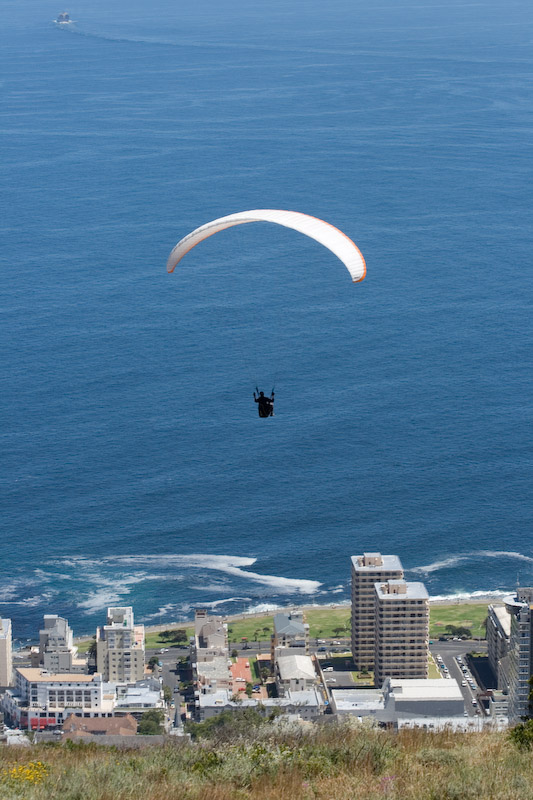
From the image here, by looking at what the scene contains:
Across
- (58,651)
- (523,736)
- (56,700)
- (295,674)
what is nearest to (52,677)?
(56,700)

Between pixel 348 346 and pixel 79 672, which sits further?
pixel 348 346

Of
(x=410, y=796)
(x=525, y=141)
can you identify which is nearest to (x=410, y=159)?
(x=525, y=141)

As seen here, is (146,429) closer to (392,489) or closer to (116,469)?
(116,469)

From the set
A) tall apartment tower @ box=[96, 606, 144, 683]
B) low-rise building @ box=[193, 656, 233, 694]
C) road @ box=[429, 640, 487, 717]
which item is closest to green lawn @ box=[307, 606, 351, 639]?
road @ box=[429, 640, 487, 717]

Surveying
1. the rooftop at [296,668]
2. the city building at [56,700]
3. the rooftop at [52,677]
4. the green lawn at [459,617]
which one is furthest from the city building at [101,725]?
the green lawn at [459,617]

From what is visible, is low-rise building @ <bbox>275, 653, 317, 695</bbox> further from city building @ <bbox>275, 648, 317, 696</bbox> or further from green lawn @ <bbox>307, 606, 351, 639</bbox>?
green lawn @ <bbox>307, 606, 351, 639</bbox>

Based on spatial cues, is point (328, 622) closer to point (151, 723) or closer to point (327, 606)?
point (327, 606)
